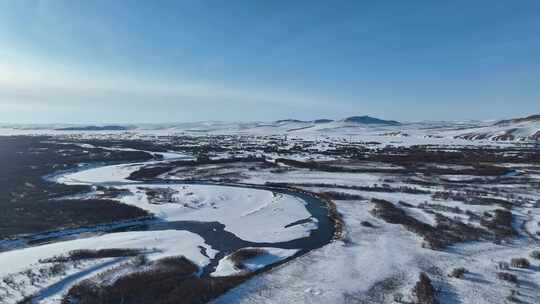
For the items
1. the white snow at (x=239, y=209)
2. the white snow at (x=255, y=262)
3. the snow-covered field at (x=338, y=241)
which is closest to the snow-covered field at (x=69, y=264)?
the snow-covered field at (x=338, y=241)

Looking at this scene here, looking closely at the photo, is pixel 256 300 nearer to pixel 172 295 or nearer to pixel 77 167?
pixel 172 295

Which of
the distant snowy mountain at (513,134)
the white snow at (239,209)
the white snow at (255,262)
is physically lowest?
the white snow at (239,209)

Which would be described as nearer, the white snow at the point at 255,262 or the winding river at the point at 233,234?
the white snow at the point at 255,262

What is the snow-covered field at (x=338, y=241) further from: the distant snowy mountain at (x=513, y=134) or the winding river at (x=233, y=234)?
the distant snowy mountain at (x=513, y=134)

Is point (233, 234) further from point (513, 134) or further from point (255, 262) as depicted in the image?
point (513, 134)

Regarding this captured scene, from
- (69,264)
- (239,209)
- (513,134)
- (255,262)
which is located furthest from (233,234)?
(513,134)

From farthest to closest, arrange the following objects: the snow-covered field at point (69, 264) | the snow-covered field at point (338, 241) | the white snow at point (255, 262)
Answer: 1. the white snow at point (255, 262)
2. the snow-covered field at point (338, 241)
3. the snow-covered field at point (69, 264)

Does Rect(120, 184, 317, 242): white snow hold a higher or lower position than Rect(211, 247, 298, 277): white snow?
lower

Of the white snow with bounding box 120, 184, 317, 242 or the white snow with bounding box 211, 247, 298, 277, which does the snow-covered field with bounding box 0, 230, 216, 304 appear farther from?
the white snow with bounding box 120, 184, 317, 242

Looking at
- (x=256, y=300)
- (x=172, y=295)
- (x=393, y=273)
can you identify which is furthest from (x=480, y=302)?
(x=172, y=295)

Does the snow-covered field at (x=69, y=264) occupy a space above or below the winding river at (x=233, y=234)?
above

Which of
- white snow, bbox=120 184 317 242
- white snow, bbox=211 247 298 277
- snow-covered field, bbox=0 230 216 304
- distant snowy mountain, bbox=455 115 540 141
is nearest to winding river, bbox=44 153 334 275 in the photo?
white snow, bbox=211 247 298 277

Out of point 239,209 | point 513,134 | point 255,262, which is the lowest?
point 239,209
